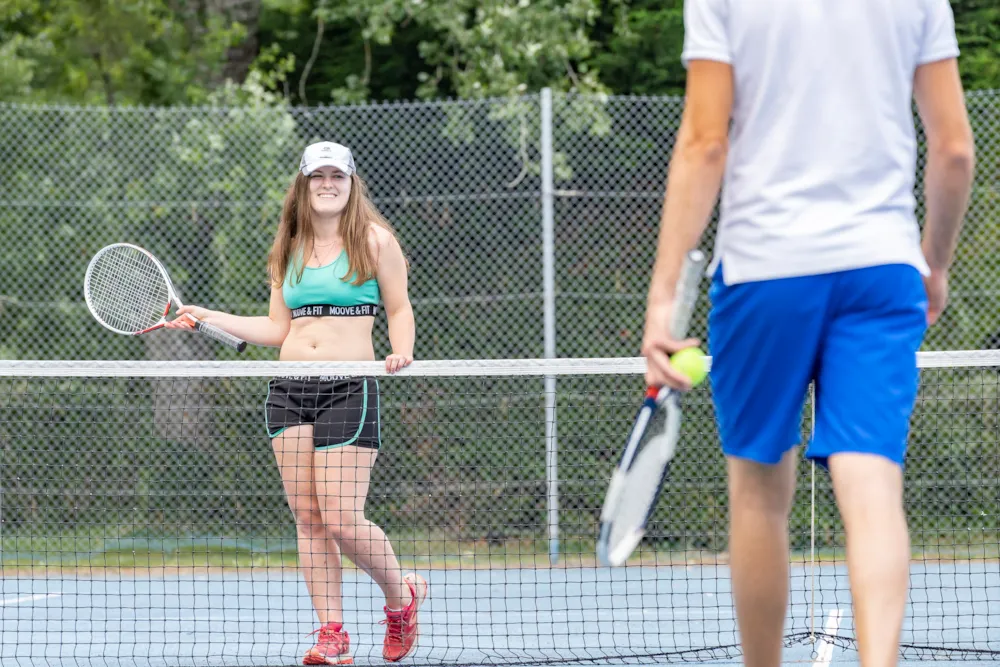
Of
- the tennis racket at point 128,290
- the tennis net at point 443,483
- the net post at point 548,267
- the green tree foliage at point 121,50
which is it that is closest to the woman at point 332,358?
the tennis racket at point 128,290

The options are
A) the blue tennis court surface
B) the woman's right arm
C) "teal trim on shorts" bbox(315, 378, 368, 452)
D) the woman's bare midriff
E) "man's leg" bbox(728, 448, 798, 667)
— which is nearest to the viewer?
"man's leg" bbox(728, 448, 798, 667)

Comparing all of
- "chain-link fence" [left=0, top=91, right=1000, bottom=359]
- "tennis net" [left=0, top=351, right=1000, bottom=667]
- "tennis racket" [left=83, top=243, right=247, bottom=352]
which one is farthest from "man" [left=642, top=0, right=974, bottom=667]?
"chain-link fence" [left=0, top=91, right=1000, bottom=359]

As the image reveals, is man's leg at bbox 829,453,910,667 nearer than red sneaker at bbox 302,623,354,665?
Yes

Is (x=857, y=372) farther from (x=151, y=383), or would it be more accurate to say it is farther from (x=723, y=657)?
(x=151, y=383)

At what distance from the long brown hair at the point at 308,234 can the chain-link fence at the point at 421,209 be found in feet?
10.9

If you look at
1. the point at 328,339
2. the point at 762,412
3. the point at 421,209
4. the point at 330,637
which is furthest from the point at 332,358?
the point at 421,209

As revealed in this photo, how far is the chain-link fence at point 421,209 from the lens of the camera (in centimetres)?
814

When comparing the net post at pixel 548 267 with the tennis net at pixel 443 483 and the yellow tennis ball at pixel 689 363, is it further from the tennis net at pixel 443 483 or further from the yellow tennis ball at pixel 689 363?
the yellow tennis ball at pixel 689 363

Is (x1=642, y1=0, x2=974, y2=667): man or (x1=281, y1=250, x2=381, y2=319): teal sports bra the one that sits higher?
(x1=642, y1=0, x2=974, y2=667): man

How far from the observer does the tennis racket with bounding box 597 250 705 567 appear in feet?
8.25

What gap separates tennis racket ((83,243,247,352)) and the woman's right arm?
482 millimetres

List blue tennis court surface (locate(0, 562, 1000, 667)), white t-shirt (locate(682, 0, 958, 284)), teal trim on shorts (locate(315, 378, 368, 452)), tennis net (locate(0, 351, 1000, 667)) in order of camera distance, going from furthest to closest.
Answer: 1. tennis net (locate(0, 351, 1000, 667))
2. blue tennis court surface (locate(0, 562, 1000, 667))
3. teal trim on shorts (locate(315, 378, 368, 452))
4. white t-shirt (locate(682, 0, 958, 284))

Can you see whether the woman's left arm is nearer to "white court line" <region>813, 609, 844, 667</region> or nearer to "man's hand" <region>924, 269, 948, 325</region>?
"white court line" <region>813, 609, 844, 667</region>

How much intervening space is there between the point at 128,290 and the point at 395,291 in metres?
1.45
